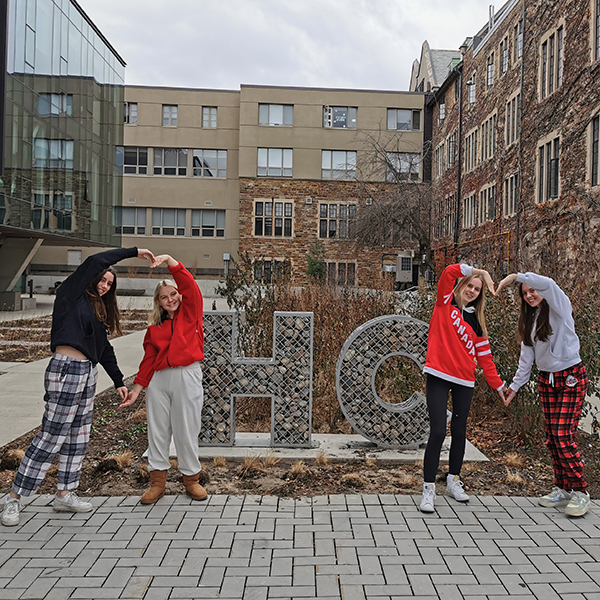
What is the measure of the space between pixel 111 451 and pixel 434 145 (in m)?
36.4

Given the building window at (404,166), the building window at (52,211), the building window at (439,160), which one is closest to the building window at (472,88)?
the building window at (439,160)

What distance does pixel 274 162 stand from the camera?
4322 cm

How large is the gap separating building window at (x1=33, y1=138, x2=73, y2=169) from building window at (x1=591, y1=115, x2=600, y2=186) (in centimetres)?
1908

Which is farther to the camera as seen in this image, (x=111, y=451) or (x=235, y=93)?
(x=235, y=93)

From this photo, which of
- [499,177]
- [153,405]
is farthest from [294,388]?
[499,177]

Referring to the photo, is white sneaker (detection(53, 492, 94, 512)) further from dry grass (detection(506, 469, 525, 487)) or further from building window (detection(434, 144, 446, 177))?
building window (detection(434, 144, 446, 177))

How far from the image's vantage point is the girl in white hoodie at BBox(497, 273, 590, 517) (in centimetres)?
432

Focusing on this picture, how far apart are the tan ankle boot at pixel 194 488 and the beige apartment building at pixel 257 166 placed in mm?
37268

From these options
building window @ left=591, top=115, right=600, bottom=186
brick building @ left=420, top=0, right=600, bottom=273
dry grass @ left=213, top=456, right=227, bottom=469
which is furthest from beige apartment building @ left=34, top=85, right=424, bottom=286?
dry grass @ left=213, top=456, right=227, bottom=469

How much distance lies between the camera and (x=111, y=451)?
5.82 metres

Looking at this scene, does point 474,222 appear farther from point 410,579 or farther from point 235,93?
point 410,579

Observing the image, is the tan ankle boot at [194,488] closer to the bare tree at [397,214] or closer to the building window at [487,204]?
the building window at [487,204]

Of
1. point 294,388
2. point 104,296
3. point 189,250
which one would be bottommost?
point 294,388

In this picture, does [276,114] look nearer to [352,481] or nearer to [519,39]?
[519,39]
